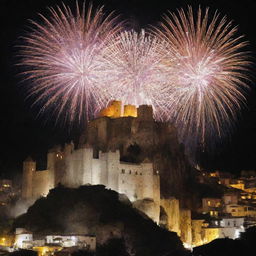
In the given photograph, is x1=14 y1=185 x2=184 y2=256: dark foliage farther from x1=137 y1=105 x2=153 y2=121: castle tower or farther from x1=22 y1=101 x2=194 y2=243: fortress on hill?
x1=137 y1=105 x2=153 y2=121: castle tower

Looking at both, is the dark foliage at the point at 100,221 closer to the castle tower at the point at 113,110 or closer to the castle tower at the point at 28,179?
the castle tower at the point at 28,179

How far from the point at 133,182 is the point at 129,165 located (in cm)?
267

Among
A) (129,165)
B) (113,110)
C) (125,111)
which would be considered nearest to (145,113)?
(125,111)

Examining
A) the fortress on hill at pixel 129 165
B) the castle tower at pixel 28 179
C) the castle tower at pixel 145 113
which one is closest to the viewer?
the fortress on hill at pixel 129 165

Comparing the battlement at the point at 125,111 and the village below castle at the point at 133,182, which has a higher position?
the battlement at the point at 125,111

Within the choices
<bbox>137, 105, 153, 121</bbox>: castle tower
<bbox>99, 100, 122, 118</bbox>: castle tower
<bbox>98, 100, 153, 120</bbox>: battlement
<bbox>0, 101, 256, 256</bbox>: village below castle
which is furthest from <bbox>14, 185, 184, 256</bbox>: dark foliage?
<bbox>99, 100, 122, 118</bbox>: castle tower

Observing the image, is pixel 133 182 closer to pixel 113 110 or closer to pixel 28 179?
pixel 28 179

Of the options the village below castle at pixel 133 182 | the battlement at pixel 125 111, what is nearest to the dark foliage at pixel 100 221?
the village below castle at pixel 133 182

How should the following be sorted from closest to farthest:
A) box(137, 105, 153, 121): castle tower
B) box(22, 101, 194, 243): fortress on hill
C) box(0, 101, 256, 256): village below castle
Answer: box(0, 101, 256, 256): village below castle < box(22, 101, 194, 243): fortress on hill < box(137, 105, 153, 121): castle tower

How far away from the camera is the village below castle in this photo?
261 feet

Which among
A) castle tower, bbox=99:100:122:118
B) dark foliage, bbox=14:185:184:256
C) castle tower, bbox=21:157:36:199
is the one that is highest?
castle tower, bbox=99:100:122:118

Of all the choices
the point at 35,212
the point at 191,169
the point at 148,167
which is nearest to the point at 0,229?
the point at 35,212

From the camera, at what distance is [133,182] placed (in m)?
82.2

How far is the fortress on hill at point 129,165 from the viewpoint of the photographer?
80938mm
